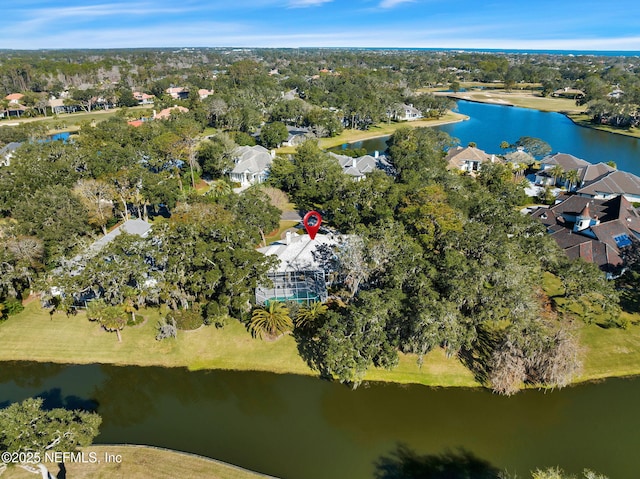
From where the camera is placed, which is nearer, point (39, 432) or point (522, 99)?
point (39, 432)

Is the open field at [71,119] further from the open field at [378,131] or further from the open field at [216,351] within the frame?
the open field at [216,351]

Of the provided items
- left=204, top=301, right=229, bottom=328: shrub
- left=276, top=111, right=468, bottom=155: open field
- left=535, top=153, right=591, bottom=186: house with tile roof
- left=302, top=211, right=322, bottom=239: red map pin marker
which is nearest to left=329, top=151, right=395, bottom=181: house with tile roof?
left=302, top=211, right=322, bottom=239: red map pin marker

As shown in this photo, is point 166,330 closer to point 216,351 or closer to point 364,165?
point 216,351

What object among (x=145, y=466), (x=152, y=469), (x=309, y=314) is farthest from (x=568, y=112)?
(x=145, y=466)

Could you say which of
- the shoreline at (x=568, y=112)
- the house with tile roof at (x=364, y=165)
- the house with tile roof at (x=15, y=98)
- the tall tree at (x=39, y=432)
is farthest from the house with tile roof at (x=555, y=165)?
the house with tile roof at (x=15, y=98)

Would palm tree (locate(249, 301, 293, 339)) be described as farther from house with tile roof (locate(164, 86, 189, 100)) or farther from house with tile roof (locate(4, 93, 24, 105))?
house with tile roof (locate(164, 86, 189, 100))

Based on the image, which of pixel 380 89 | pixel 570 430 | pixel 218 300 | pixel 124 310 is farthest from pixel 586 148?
pixel 124 310

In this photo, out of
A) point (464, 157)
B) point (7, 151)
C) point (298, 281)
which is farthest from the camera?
point (7, 151)
